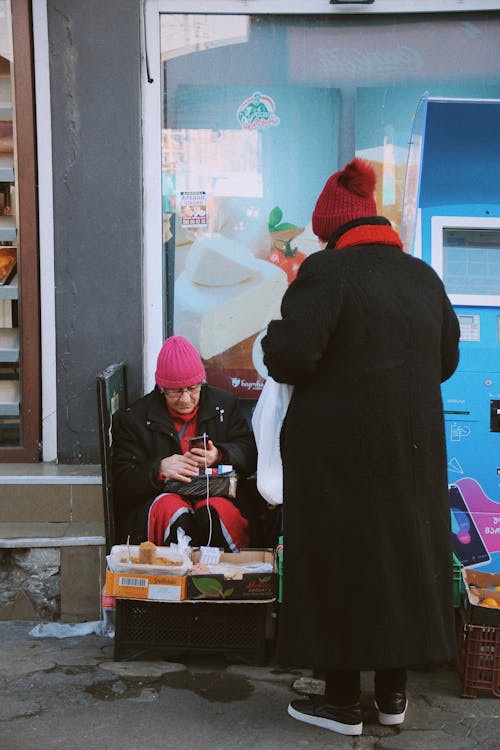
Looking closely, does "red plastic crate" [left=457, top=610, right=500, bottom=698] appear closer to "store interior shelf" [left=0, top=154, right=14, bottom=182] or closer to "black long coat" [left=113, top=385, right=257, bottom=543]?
"black long coat" [left=113, top=385, right=257, bottom=543]

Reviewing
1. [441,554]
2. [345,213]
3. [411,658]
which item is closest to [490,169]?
[345,213]

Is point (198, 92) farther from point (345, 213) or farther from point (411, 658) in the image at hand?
point (411, 658)

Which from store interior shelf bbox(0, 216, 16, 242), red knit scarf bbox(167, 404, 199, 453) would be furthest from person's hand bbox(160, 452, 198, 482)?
store interior shelf bbox(0, 216, 16, 242)

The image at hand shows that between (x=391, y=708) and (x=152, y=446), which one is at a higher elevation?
(x=152, y=446)

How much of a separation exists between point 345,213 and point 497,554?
1745 mm

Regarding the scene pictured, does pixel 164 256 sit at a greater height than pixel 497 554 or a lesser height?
greater

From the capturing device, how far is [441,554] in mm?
2912

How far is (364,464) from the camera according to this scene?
282 cm

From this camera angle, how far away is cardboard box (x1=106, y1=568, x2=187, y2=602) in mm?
3537

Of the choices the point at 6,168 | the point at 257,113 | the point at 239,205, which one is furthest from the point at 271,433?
the point at 6,168

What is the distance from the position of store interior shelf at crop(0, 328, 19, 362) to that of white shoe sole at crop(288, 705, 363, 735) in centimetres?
245

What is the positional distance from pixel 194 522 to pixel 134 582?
1.42 feet

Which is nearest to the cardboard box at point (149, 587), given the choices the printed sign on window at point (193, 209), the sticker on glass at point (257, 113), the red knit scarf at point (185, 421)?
the red knit scarf at point (185, 421)

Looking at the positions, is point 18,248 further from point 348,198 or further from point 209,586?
point 348,198
